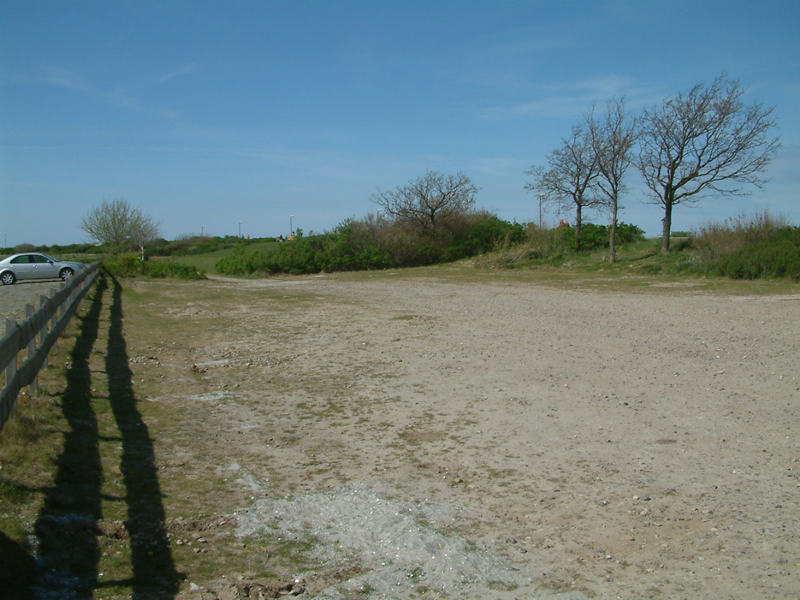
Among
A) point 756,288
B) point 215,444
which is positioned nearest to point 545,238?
point 756,288

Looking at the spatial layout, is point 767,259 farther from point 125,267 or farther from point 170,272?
point 125,267

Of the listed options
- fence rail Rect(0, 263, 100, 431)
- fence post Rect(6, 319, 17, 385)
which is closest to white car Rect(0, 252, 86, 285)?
fence rail Rect(0, 263, 100, 431)

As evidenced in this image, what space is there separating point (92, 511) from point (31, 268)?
29072 millimetres

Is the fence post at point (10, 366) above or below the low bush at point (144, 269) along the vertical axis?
below

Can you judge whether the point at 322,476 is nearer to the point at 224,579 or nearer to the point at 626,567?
the point at 224,579

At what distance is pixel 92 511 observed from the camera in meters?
4.58

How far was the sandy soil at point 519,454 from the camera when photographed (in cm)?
393

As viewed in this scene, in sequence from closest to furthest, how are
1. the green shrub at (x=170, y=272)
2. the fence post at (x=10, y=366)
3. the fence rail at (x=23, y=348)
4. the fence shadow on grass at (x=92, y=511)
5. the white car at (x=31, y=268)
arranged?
the fence shadow on grass at (x=92, y=511), the fence rail at (x=23, y=348), the fence post at (x=10, y=366), the white car at (x=31, y=268), the green shrub at (x=170, y=272)

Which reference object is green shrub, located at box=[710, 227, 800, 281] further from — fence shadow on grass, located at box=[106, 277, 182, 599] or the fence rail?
the fence rail

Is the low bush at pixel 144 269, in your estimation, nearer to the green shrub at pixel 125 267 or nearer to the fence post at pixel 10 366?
the green shrub at pixel 125 267

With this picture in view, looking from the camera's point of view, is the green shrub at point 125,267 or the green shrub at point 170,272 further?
the green shrub at point 125,267

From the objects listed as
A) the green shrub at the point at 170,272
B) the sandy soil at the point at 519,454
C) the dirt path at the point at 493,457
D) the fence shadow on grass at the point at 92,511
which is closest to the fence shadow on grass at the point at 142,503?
the fence shadow on grass at the point at 92,511

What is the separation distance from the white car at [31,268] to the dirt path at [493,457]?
20573mm

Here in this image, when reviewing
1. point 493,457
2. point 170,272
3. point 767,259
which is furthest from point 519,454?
point 170,272
